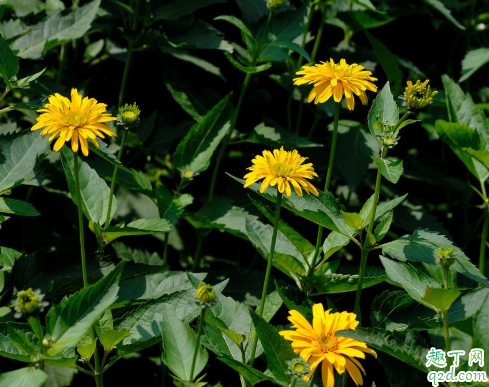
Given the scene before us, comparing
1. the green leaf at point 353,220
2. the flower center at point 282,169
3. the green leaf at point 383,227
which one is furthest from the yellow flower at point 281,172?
the green leaf at point 383,227

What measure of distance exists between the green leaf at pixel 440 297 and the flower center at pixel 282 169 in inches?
16.4

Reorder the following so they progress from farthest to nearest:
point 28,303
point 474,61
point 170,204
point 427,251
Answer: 1. point 474,61
2. point 170,204
3. point 427,251
4. point 28,303

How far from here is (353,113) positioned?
9.53 feet

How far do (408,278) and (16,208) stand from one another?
1041 millimetres

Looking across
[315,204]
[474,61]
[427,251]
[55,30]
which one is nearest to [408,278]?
[427,251]

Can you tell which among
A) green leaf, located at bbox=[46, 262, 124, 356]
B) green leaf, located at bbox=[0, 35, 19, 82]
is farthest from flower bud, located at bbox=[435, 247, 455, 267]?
green leaf, located at bbox=[0, 35, 19, 82]

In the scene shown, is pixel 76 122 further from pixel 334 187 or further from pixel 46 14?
pixel 334 187

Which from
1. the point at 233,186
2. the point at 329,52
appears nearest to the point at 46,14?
the point at 233,186

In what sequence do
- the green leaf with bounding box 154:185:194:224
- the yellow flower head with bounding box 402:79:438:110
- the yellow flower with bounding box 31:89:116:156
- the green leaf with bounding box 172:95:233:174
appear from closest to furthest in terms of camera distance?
the yellow flower with bounding box 31:89:116:156, the yellow flower head with bounding box 402:79:438:110, the green leaf with bounding box 154:185:194:224, the green leaf with bounding box 172:95:233:174

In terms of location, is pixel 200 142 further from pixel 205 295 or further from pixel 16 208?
pixel 205 295

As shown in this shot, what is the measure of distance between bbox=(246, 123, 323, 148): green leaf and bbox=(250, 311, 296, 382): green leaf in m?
0.91

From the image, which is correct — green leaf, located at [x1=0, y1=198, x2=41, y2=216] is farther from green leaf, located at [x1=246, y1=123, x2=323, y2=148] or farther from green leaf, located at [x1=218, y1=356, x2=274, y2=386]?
green leaf, located at [x1=246, y1=123, x2=323, y2=148]

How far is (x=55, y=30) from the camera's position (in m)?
2.36

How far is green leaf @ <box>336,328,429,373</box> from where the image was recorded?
151 centimetres
